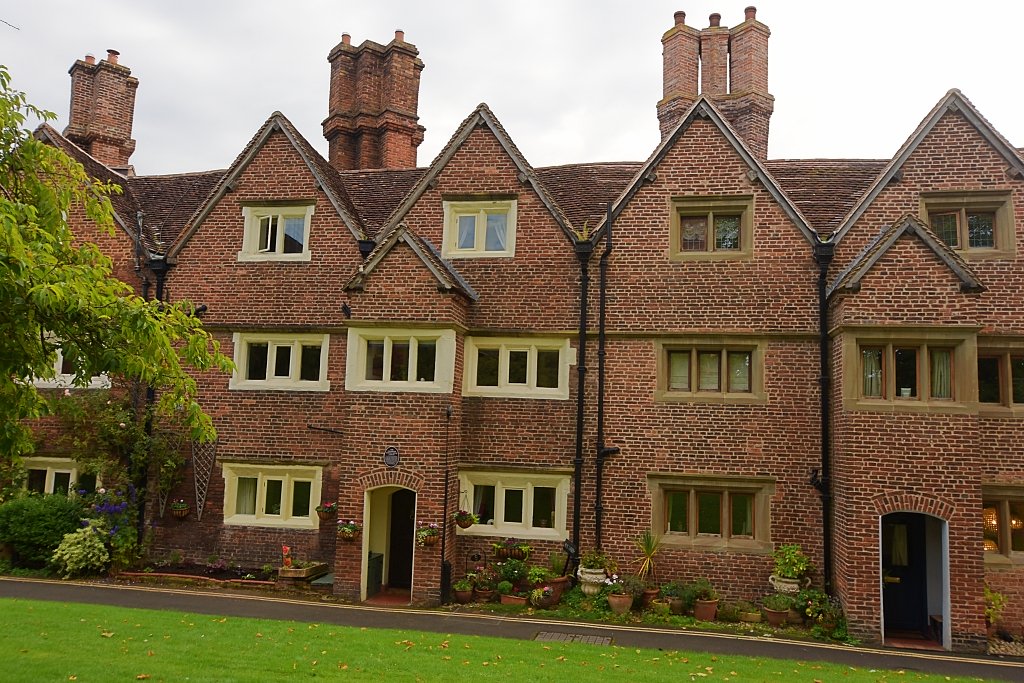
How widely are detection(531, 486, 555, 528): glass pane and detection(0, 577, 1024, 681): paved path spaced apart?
2.28 meters

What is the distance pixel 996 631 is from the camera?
41.7ft

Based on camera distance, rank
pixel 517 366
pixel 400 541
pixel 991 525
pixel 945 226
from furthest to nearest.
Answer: pixel 400 541
pixel 517 366
pixel 945 226
pixel 991 525

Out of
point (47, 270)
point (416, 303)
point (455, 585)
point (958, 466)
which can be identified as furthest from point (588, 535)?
point (47, 270)

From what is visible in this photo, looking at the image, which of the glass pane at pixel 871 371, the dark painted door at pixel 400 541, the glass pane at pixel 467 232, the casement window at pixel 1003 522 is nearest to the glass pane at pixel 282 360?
the dark painted door at pixel 400 541

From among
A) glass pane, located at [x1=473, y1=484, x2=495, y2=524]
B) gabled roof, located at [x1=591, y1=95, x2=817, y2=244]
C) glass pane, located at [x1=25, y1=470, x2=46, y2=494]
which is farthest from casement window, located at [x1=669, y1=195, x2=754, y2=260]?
glass pane, located at [x1=25, y1=470, x2=46, y2=494]

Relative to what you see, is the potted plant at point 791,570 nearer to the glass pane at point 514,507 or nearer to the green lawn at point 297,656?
the green lawn at point 297,656

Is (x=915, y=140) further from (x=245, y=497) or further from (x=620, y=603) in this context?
(x=245, y=497)

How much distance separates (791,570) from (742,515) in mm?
1422

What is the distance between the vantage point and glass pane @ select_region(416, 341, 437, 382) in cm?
1438

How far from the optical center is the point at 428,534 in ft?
44.3

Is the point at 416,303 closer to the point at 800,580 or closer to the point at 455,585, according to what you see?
the point at 455,585

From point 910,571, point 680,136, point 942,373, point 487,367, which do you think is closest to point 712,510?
point 910,571

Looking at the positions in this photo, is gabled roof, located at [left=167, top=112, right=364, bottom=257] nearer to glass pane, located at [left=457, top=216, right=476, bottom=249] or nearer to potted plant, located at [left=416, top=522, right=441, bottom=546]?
glass pane, located at [left=457, top=216, right=476, bottom=249]

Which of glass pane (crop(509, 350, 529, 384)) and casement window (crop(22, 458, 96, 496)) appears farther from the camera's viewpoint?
casement window (crop(22, 458, 96, 496))
